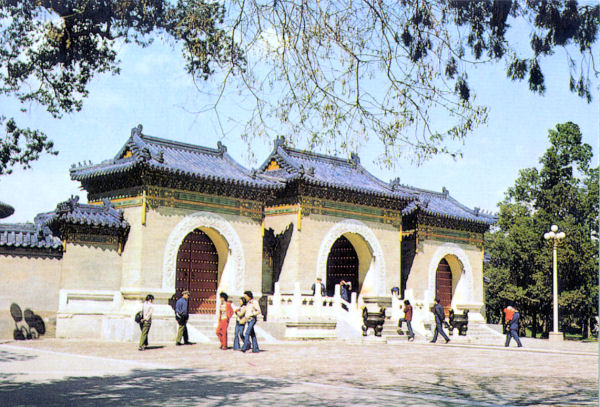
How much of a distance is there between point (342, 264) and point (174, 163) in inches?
331

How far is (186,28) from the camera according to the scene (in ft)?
29.5

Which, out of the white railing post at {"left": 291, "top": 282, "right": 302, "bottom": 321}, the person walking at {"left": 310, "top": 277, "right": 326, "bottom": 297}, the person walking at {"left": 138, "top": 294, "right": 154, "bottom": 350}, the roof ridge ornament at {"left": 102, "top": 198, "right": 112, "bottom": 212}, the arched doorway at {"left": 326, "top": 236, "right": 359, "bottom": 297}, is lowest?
the person walking at {"left": 138, "top": 294, "right": 154, "bottom": 350}

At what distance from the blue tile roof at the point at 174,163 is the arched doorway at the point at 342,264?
492cm

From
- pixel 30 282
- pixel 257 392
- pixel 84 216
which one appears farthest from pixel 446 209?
pixel 257 392

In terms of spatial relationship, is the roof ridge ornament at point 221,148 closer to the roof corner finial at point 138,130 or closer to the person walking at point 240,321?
the roof corner finial at point 138,130

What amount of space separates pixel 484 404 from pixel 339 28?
4.70 metres

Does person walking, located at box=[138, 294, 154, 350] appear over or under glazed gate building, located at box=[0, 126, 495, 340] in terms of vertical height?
under

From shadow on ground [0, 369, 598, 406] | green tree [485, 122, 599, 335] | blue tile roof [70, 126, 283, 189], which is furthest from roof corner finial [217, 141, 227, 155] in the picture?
green tree [485, 122, 599, 335]

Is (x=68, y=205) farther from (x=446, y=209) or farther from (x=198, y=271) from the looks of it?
(x=446, y=209)

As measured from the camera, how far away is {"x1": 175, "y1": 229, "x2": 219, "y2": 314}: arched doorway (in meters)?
22.5

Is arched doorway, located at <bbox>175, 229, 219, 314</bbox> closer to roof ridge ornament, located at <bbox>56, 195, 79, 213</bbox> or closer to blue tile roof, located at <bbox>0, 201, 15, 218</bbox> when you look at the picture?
roof ridge ornament, located at <bbox>56, 195, 79, 213</bbox>

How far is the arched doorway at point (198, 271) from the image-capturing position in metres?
22.5

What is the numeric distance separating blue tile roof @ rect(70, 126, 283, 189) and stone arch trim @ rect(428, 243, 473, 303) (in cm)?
833

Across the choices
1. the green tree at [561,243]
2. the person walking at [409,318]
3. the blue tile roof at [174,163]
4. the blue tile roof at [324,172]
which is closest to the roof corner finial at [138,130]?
the blue tile roof at [174,163]
